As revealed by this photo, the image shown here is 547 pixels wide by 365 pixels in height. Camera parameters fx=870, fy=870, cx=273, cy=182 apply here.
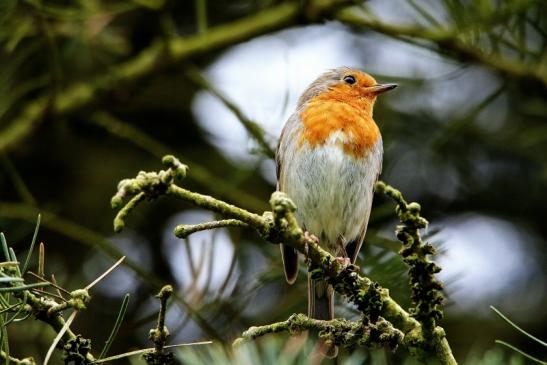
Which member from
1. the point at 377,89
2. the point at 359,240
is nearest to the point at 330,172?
the point at 359,240

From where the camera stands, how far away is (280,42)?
6.00 meters

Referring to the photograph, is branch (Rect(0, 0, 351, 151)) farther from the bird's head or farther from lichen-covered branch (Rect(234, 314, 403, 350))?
lichen-covered branch (Rect(234, 314, 403, 350))

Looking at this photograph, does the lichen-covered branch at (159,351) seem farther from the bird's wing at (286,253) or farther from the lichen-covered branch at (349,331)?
the bird's wing at (286,253)

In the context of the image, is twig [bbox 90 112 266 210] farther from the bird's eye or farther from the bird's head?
the bird's eye

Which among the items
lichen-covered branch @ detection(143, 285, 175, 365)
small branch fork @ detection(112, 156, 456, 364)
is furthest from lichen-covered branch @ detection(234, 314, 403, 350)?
lichen-covered branch @ detection(143, 285, 175, 365)

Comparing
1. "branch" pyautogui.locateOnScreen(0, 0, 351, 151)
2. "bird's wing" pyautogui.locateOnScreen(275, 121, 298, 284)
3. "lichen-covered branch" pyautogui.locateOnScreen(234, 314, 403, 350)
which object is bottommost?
"bird's wing" pyautogui.locateOnScreen(275, 121, 298, 284)

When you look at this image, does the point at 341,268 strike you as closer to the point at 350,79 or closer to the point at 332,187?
the point at 332,187

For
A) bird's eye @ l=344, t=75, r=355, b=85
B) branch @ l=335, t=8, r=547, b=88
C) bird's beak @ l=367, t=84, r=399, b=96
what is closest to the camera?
branch @ l=335, t=8, r=547, b=88

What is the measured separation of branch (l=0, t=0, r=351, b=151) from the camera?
465 cm

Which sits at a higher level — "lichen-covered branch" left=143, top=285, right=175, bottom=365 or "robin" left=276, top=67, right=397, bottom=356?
"lichen-covered branch" left=143, top=285, right=175, bottom=365

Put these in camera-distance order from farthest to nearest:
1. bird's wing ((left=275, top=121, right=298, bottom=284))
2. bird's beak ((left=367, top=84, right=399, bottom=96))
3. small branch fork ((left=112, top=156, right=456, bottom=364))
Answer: bird's beak ((left=367, top=84, right=399, bottom=96)) → bird's wing ((left=275, top=121, right=298, bottom=284)) → small branch fork ((left=112, top=156, right=456, bottom=364))

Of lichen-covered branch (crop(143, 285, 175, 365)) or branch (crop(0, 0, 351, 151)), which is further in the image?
branch (crop(0, 0, 351, 151))

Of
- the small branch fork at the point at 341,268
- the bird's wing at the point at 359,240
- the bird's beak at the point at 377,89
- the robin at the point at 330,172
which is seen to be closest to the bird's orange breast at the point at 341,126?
the robin at the point at 330,172

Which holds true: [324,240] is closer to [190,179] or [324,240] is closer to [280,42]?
[190,179]
